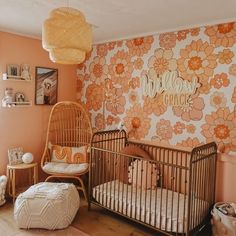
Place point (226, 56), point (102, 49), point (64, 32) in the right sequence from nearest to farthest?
1. point (64, 32)
2. point (226, 56)
3. point (102, 49)

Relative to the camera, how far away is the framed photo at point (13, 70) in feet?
11.0

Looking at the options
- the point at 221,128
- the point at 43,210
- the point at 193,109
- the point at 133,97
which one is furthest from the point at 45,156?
the point at 221,128

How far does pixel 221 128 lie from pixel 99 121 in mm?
1863

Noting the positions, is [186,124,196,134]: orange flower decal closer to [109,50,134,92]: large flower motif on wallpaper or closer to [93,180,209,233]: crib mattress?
[93,180,209,233]: crib mattress

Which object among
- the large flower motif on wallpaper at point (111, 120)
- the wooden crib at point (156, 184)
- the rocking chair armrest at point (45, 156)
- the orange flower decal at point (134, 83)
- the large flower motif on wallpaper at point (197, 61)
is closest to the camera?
the wooden crib at point (156, 184)

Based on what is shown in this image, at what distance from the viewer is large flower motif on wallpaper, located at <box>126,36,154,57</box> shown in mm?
3335

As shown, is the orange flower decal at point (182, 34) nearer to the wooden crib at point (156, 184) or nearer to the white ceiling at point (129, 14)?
the white ceiling at point (129, 14)

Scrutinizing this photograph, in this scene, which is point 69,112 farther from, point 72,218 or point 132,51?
point 72,218

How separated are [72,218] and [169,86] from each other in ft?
6.32

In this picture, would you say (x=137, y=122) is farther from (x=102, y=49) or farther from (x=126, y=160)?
(x=102, y=49)

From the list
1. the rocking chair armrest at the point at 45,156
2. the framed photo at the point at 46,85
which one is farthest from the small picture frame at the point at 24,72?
the rocking chair armrest at the point at 45,156

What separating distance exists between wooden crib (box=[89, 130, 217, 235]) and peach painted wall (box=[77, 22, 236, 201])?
0.20 m

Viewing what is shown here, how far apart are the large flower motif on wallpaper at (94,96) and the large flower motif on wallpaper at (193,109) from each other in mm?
1326

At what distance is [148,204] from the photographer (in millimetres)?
2672
